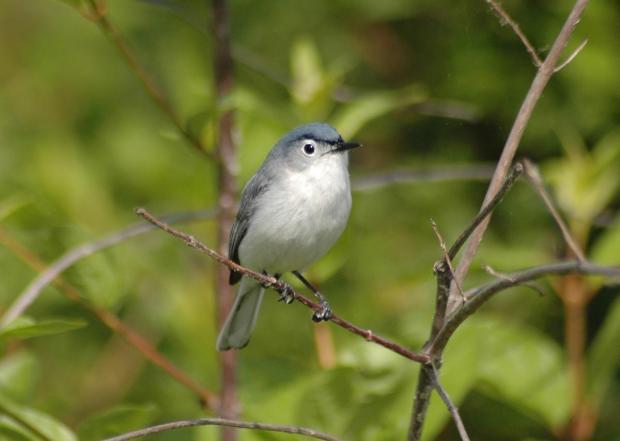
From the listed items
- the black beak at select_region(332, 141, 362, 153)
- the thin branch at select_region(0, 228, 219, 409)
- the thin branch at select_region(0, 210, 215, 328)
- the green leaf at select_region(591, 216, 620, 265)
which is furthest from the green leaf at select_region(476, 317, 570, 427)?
the thin branch at select_region(0, 210, 215, 328)

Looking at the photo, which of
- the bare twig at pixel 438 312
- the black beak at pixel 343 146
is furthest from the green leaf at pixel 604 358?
the bare twig at pixel 438 312

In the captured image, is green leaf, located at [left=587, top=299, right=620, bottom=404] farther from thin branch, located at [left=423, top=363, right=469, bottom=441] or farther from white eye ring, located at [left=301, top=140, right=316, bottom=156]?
thin branch, located at [left=423, top=363, right=469, bottom=441]

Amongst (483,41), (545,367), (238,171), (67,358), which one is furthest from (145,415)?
(483,41)

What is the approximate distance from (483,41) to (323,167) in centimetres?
154

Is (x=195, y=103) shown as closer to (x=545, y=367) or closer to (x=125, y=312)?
(x=545, y=367)

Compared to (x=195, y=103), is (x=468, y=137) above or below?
above

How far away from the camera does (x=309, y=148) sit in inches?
110

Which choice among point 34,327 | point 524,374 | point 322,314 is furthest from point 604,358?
point 34,327

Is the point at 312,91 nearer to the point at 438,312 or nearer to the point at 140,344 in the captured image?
the point at 140,344

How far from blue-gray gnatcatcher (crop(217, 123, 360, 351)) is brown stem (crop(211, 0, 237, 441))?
3cm

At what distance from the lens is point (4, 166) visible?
4.93 meters

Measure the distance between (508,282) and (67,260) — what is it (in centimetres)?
137

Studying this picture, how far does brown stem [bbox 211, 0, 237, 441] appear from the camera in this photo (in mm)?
2746

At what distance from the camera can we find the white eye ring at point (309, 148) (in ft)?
9.13
